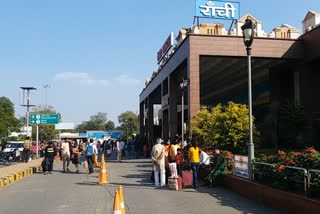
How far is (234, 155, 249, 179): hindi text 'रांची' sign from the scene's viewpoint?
10.9 meters

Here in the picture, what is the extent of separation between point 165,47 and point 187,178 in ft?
68.7

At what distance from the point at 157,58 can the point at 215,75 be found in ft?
22.3

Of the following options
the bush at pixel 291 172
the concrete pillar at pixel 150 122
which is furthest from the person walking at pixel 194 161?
the concrete pillar at pixel 150 122

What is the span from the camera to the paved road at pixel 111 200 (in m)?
8.59

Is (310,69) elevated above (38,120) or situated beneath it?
elevated above

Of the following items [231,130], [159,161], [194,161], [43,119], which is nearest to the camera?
[194,161]

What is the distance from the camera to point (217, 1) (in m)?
25.9

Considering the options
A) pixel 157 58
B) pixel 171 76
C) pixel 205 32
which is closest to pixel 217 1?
pixel 205 32

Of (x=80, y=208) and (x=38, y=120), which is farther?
(x=38, y=120)

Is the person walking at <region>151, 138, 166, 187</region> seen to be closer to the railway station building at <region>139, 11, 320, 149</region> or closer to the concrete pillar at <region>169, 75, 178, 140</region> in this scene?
the railway station building at <region>139, 11, 320, 149</region>

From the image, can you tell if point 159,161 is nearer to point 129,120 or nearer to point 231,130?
point 231,130

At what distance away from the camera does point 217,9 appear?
25703 millimetres

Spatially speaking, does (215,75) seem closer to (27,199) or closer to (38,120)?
(38,120)

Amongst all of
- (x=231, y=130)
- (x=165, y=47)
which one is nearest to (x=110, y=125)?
(x=165, y=47)
